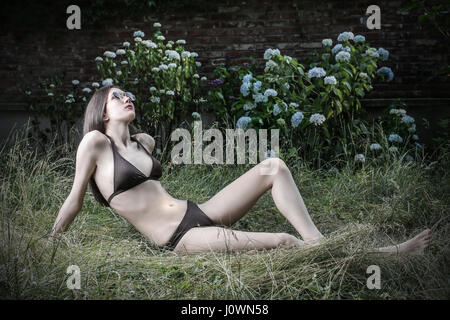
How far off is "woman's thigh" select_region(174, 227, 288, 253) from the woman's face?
3.00 ft

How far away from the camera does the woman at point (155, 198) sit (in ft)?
9.46

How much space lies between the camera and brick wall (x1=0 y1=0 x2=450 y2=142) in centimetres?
607

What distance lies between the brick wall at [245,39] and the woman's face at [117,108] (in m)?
3.02

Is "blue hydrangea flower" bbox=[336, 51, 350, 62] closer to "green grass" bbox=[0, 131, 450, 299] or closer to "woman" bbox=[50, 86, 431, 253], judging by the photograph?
"green grass" bbox=[0, 131, 450, 299]

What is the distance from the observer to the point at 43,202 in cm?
404

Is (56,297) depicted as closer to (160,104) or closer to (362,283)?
(362,283)

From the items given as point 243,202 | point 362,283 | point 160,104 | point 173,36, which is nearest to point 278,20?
point 173,36

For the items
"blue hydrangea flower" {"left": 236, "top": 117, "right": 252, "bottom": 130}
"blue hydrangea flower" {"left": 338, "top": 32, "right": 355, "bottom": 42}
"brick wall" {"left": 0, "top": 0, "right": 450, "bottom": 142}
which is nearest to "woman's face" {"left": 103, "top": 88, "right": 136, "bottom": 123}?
"blue hydrangea flower" {"left": 236, "top": 117, "right": 252, "bottom": 130}

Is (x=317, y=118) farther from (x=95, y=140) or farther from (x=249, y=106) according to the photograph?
(x=95, y=140)

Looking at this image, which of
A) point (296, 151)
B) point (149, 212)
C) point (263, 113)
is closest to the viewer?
point (149, 212)

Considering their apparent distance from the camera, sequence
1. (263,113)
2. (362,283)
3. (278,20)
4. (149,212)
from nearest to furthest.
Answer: (362,283) → (149,212) → (263,113) → (278,20)

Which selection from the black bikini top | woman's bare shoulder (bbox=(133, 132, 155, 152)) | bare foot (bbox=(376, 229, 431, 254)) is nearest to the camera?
bare foot (bbox=(376, 229, 431, 254))

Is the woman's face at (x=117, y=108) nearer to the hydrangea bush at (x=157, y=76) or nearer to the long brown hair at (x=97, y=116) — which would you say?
the long brown hair at (x=97, y=116)

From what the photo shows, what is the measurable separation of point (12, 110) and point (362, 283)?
Answer: 5.55 meters
